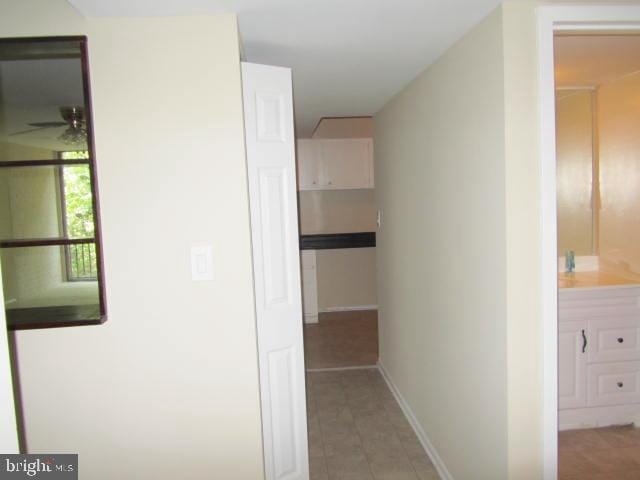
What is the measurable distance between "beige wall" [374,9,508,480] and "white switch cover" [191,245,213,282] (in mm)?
1100

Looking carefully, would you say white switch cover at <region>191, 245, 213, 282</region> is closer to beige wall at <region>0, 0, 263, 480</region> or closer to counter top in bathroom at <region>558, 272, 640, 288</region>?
beige wall at <region>0, 0, 263, 480</region>

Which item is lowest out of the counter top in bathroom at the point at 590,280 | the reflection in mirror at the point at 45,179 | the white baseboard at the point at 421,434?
the white baseboard at the point at 421,434

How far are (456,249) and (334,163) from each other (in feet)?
13.2

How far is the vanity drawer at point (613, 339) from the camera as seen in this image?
277 centimetres

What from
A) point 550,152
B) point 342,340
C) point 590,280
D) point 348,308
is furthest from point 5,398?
point 348,308

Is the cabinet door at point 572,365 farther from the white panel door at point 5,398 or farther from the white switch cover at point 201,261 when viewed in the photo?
the white panel door at point 5,398

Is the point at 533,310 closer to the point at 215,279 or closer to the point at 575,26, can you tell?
the point at 575,26

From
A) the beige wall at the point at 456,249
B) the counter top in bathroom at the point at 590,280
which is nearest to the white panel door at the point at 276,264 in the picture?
the beige wall at the point at 456,249

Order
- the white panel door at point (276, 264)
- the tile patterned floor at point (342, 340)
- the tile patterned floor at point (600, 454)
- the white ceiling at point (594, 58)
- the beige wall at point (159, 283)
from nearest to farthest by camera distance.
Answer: the beige wall at point (159, 283)
the white panel door at point (276, 264)
the white ceiling at point (594, 58)
the tile patterned floor at point (600, 454)
the tile patterned floor at point (342, 340)

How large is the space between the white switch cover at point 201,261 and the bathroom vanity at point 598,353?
207 centimetres

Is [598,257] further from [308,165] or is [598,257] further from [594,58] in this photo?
[308,165]

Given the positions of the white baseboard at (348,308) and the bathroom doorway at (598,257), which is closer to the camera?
the bathroom doorway at (598,257)

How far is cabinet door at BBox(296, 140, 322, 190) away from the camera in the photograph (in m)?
5.96

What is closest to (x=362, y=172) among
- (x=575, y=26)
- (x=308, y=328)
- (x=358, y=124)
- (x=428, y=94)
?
(x=358, y=124)
